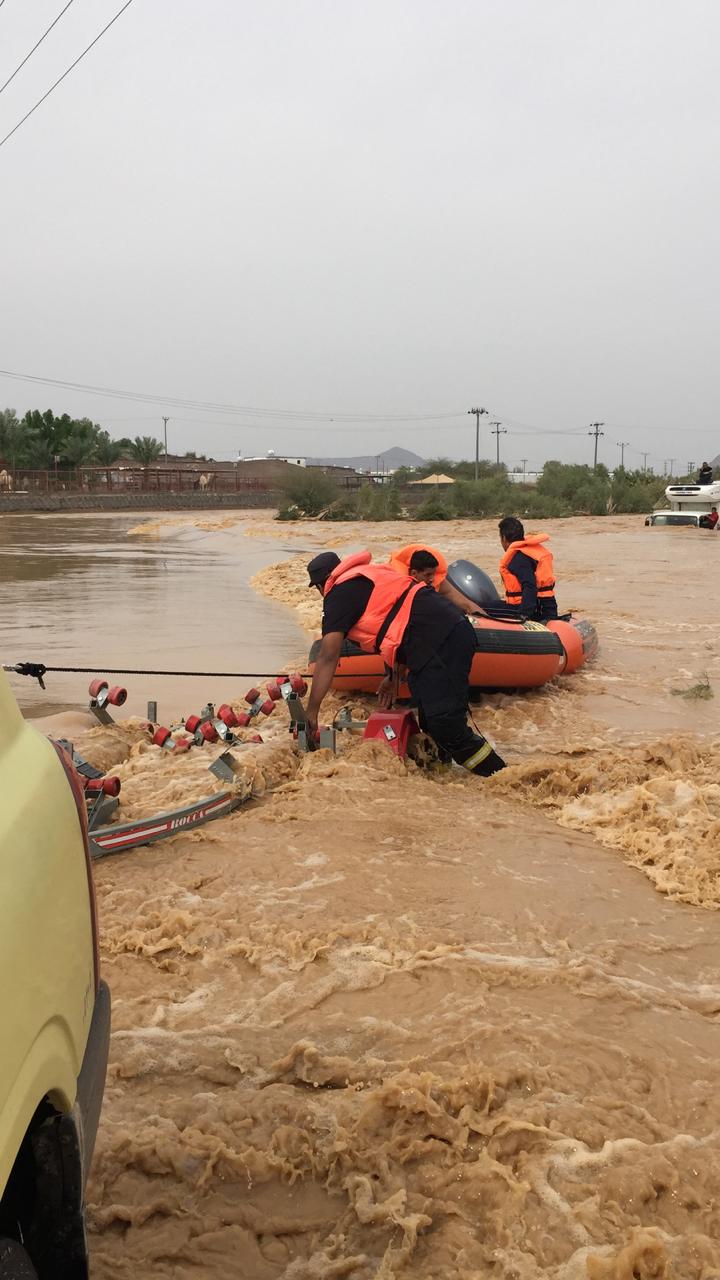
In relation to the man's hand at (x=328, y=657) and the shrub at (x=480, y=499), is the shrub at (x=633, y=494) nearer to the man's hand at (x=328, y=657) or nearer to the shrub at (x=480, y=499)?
the shrub at (x=480, y=499)

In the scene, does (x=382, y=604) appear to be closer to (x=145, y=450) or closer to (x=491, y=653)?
(x=491, y=653)

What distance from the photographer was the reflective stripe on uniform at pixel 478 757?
20.5 ft

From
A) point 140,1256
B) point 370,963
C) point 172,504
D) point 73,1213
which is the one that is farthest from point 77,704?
point 172,504

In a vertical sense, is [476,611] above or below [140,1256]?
above

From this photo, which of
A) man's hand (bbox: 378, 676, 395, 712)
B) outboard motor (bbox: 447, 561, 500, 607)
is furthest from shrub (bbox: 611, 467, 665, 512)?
man's hand (bbox: 378, 676, 395, 712)

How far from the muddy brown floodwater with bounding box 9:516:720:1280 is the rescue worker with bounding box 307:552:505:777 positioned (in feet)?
1.10

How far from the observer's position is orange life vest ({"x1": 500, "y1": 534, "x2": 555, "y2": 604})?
915 centimetres

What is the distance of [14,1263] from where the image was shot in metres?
1.44

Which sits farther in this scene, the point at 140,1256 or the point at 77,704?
the point at 77,704

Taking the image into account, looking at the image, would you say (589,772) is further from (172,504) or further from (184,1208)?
(172,504)

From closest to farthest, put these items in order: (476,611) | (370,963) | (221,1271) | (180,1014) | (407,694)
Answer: (221,1271), (180,1014), (370,963), (407,694), (476,611)

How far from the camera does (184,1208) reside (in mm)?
2570

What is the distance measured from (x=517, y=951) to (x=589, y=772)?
2.50 metres

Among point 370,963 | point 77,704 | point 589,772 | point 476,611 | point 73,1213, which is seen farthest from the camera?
point 77,704
